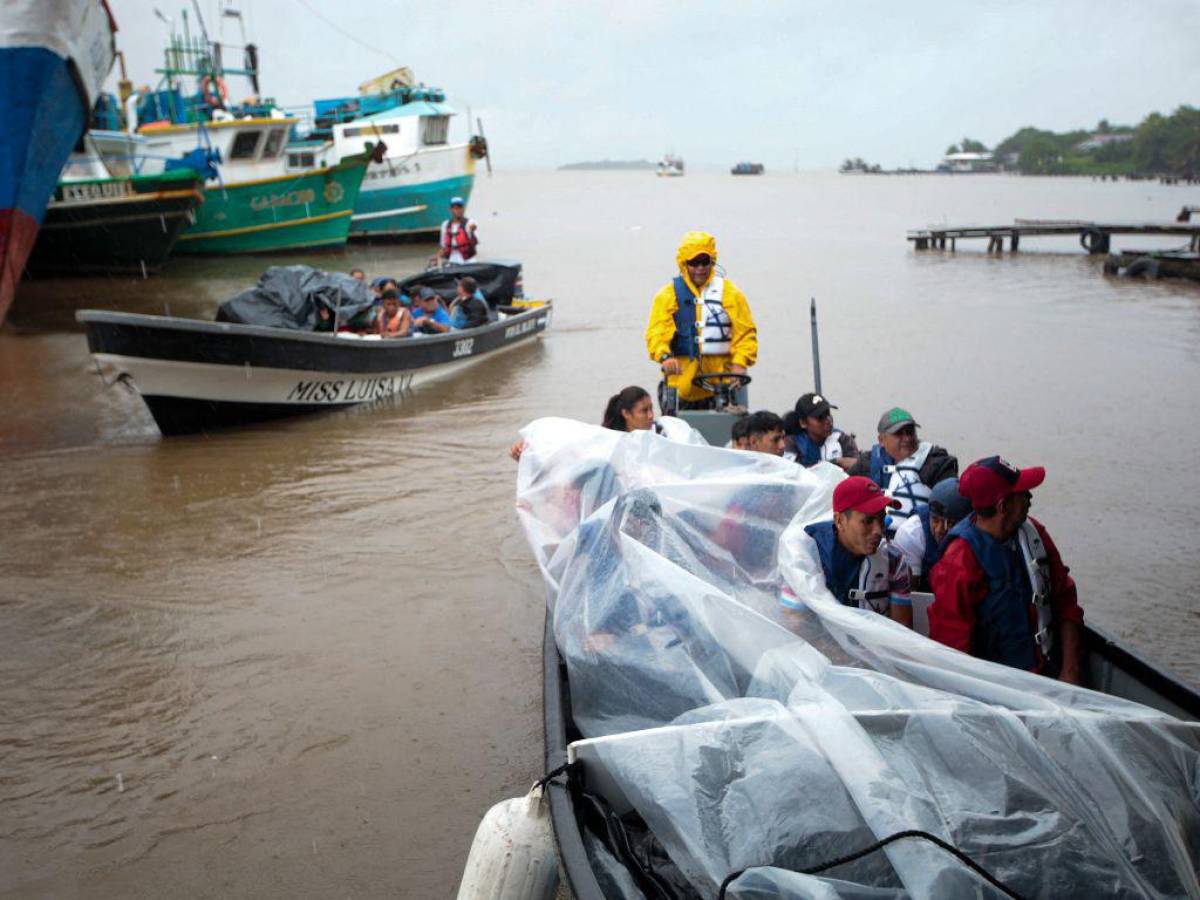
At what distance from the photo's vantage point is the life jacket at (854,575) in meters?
3.76

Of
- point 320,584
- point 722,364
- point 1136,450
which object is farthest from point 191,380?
point 1136,450

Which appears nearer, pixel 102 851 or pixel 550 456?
pixel 102 851

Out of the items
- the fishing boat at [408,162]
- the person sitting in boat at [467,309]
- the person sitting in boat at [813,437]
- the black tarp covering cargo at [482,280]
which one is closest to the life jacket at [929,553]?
the person sitting in boat at [813,437]

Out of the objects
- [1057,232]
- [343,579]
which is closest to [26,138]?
[343,579]

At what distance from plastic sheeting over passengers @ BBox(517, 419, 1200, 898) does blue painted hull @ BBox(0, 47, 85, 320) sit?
11228mm

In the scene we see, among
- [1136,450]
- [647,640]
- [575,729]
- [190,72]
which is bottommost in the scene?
[1136,450]

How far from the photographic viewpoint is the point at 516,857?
10.3 ft

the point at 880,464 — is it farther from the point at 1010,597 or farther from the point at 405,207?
the point at 405,207

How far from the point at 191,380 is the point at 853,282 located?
1783 centimetres

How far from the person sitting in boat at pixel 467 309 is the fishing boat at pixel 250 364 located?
1.92 feet

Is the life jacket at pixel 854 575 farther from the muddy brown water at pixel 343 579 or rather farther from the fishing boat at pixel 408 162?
the fishing boat at pixel 408 162

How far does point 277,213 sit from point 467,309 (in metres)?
17.8

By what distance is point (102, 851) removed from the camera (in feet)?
13.9

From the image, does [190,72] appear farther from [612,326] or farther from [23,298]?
[612,326]
